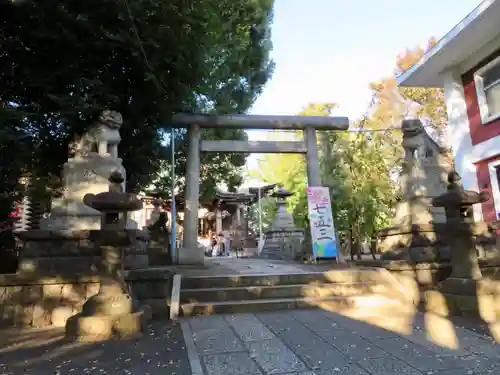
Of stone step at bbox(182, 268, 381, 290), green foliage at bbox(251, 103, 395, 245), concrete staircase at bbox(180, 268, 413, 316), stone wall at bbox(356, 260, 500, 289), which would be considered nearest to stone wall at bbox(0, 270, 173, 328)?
concrete staircase at bbox(180, 268, 413, 316)

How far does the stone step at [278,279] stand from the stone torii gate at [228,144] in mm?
3392

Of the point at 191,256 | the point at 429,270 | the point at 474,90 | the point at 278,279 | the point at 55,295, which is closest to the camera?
the point at 55,295

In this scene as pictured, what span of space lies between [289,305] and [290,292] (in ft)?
1.46

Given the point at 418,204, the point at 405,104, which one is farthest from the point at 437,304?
the point at 405,104

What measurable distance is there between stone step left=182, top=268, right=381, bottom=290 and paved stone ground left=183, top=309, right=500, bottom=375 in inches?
49.2

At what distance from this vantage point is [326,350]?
3652 mm

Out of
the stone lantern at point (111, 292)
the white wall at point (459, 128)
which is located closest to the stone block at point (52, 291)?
the stone lantern at point (111, 292)

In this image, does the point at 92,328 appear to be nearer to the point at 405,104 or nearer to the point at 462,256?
the point at 462,256

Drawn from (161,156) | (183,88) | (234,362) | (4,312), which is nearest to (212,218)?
(161,156)

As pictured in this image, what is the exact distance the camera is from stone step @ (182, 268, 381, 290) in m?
6.15

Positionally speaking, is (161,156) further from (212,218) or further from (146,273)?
(212,218)

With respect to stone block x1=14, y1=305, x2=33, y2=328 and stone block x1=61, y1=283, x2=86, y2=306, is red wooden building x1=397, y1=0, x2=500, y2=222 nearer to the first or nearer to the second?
stone block x1=61, y1=283, x2=86, y2=306

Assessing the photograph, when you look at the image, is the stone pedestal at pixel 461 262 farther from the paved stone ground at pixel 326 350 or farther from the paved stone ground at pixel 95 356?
the paved stone ground at pixel 95 356

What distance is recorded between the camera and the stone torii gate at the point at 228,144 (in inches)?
388
